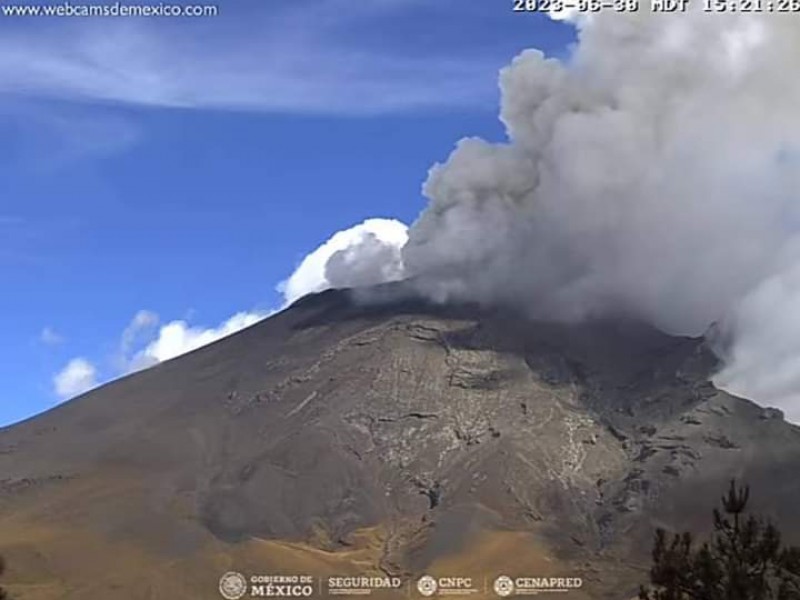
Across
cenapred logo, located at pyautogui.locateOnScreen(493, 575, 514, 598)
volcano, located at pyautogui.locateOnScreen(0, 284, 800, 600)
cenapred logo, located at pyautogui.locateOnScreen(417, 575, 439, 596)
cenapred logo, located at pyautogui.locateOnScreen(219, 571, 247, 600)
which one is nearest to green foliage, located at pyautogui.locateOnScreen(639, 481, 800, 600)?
volcano, located at pyautogui.locateOnScreen(0, 284, 800, 600)

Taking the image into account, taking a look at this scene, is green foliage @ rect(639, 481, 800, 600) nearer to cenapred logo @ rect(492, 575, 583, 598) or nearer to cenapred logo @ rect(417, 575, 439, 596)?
cenapred logo @ rect(417, 575, 439, 596)

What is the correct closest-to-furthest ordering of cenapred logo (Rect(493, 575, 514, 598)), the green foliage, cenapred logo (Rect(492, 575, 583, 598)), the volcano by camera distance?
1. the green foliage
2. cenapred logo (Rect(493, 575, 514, 598))
3. cenapred logo (Rect(492, 575, 583, 598))
4. the volcano

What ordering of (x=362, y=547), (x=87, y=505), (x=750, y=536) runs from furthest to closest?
1. (x=87, y=505)
2. (x=362, y=547)
3. (x=750, y=536)

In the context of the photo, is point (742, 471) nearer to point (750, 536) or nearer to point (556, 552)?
point (556, 552)

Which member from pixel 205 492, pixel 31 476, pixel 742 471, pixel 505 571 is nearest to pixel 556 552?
pixel 505 571

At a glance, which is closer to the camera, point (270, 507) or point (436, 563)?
point (436, 563)

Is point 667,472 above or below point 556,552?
above

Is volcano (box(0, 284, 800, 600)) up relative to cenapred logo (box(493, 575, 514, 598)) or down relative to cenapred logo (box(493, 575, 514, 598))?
up

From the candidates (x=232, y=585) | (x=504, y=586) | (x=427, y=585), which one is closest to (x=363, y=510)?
(x=427, y=585)
